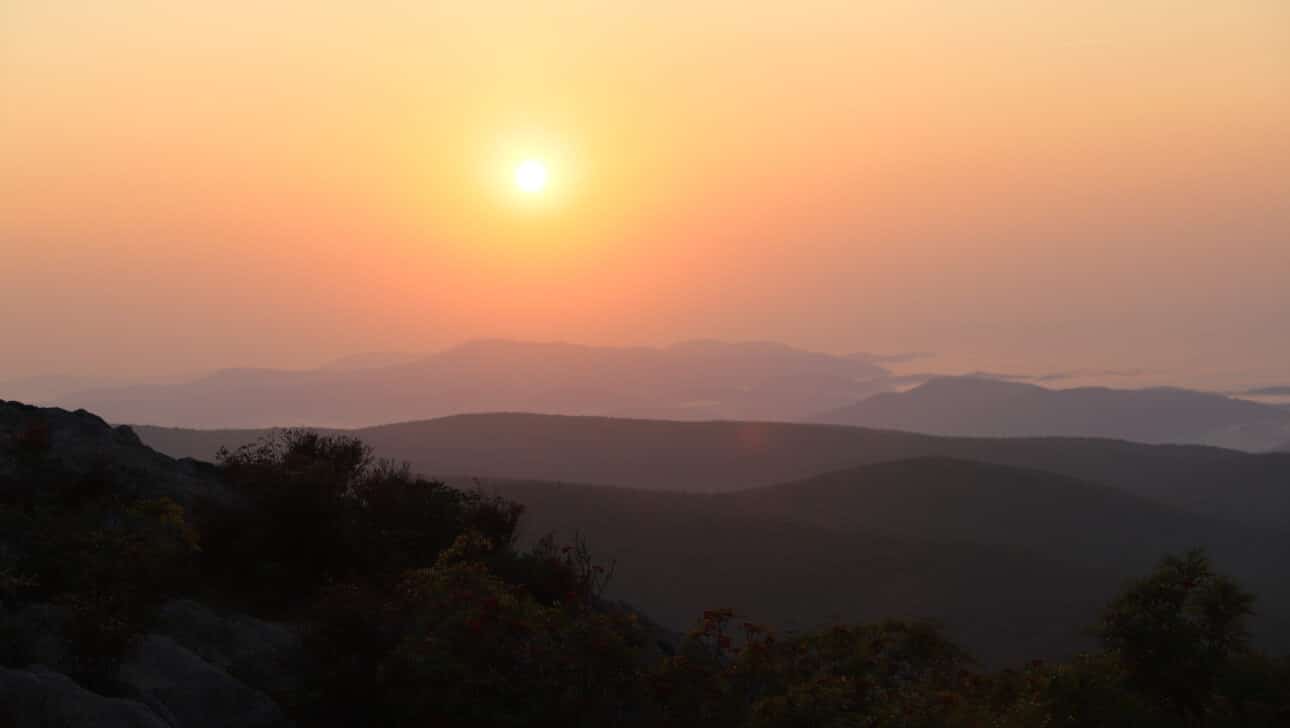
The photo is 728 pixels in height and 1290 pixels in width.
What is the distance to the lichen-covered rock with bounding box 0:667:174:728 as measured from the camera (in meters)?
6.92

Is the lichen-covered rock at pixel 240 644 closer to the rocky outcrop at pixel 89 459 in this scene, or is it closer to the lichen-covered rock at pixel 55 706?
the rocky outcrop at pixel 89 459

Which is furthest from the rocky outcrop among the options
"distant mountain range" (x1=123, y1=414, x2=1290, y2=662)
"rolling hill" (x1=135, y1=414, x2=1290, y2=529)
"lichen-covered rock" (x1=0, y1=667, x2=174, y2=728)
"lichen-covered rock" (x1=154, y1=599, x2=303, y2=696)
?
"rolling hill" (x1=135, y1=414, x2=1290, y2=529)

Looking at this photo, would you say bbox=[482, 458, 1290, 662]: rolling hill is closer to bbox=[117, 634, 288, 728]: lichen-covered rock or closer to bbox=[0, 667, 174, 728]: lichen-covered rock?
bbox=[117, 634, 288, 728]: lichen-covered rock

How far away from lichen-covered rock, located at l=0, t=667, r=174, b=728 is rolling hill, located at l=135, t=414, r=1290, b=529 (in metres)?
82.7

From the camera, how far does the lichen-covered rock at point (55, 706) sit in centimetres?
692

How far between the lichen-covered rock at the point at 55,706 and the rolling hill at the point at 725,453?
271 feet

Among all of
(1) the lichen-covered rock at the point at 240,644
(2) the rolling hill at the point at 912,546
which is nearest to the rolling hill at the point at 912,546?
(2) the rolling hill at the point at 912,546

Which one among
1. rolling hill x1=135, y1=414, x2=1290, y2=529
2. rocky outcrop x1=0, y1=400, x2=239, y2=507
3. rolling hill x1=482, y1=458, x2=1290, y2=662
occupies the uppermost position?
rolling hill x1=135, y1=414, x2=1290, y2=529

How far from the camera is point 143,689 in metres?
9.70

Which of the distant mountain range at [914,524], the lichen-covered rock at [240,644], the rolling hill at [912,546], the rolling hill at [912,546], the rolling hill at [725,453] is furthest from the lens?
the rolling hill at [725,453]

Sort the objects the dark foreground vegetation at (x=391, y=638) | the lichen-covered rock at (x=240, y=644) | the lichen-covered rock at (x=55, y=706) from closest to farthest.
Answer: the lichen-covered rock at (x=55, y=706) → the dark foreground vegetation at (x=391, y=638) → the lichen-covered rock at (x=240, y=644)

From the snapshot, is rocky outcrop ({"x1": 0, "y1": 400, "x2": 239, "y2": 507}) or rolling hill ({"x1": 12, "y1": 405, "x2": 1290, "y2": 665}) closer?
rocky outcrop ({"x1": 0, "y1": 400, "x2": 239, "y2": 507})

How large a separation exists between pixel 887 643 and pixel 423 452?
100364 millimetres

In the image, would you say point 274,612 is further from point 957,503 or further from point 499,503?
point 957,503
